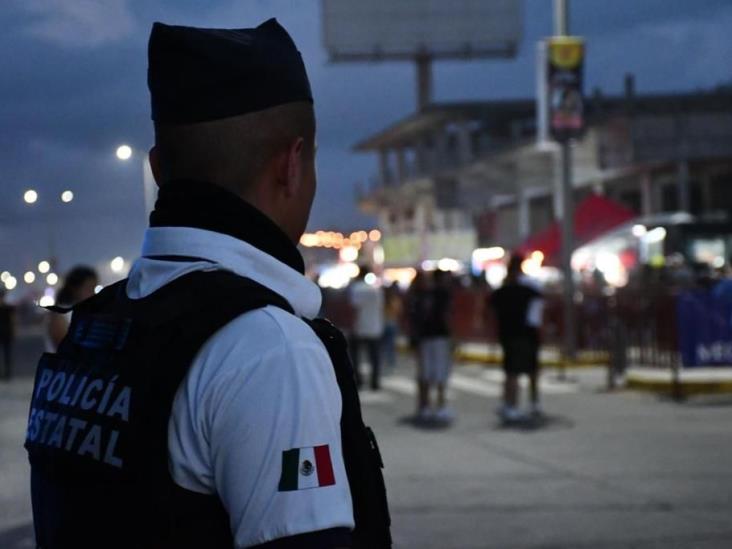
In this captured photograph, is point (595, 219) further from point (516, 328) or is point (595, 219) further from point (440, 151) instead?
point (440, 151)

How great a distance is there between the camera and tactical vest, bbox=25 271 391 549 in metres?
1.81

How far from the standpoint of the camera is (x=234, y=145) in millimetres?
1957

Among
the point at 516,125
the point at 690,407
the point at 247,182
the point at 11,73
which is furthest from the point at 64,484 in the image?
the point at 516,125

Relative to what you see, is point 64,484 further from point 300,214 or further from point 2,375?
point 2,375

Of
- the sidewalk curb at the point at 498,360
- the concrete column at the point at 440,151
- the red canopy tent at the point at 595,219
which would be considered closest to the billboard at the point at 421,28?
the concrete column at the point at 440,151

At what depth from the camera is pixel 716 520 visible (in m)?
8.61

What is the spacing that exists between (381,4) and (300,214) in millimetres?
61236

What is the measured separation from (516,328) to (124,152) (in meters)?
12.2

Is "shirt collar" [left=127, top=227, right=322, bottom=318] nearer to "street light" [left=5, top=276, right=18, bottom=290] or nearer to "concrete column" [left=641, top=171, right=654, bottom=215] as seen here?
"street light" [left=5, top=276, right=18, bottom=290]

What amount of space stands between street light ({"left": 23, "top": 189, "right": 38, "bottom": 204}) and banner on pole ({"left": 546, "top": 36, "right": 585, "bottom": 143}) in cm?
2042

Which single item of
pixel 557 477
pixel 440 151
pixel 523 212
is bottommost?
pixel 557 477

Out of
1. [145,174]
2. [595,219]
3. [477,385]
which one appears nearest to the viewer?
[145,174]

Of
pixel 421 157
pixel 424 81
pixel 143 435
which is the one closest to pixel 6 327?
pixel 143 435

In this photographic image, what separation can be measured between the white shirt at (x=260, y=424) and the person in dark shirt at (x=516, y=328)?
1344 centimetres
